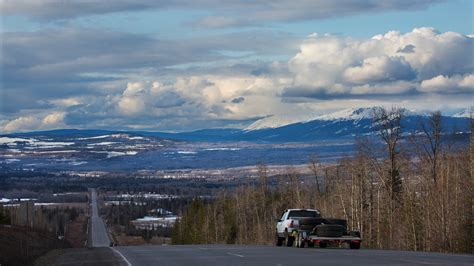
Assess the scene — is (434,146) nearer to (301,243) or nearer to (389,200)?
(389,200)

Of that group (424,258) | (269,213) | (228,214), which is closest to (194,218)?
(228,214)

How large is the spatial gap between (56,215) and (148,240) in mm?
39349

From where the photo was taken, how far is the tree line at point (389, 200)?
54094 mm

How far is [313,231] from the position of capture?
39.8 meters

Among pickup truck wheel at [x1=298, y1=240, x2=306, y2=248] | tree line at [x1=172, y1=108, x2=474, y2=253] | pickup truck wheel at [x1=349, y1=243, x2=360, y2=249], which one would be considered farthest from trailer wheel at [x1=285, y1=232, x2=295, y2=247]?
tree line at [x1=172, y1=108, x2=474, y2=253]

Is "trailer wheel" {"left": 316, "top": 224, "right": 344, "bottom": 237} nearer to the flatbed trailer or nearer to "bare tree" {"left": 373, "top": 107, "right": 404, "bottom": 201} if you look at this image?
the flatbed trailer

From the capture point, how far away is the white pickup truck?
3891 cm

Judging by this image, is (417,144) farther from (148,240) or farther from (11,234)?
(148,240)

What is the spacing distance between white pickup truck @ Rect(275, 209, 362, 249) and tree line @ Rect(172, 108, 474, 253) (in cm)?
810

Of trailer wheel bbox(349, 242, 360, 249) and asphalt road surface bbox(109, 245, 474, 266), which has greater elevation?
asphalt road surface bbox(109, 245, 474, 266)

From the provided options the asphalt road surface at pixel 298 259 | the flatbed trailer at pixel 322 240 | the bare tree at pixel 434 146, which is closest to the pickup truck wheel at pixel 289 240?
the flatbed trailer at pixel 322 240

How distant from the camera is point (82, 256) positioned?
37562 mm

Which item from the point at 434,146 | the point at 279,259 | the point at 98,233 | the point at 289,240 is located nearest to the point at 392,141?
the point at 434,146

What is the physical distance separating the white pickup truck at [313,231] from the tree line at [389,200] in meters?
8.10
